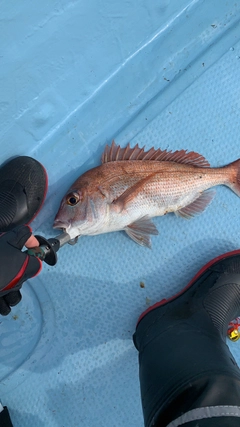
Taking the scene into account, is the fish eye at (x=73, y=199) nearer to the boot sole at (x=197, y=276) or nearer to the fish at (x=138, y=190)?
the fish at (x=138, y=190)

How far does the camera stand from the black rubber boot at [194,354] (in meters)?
1.29

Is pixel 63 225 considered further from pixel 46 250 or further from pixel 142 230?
pixel 142 230

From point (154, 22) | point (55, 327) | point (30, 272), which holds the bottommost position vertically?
point (55, 327)

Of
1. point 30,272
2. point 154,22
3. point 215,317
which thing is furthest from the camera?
point 154,22

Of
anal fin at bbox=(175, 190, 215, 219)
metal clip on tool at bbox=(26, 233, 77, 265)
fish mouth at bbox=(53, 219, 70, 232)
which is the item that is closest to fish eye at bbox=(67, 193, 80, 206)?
fish mouth at bbox=(53, 219, 70, 232)

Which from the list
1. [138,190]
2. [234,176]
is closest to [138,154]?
[138,190]

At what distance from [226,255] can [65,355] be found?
3.60 ft

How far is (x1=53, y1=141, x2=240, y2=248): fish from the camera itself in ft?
5.92

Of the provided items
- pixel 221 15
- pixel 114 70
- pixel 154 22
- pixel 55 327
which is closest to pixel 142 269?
pixel 55 327

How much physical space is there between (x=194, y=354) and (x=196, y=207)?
80 cm

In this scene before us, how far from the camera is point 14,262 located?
1.36 metres

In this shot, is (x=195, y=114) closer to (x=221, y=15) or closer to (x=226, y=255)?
(x=221, y=15)

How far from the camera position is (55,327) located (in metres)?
2.08

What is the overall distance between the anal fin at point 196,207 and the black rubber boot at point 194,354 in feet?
0.98
